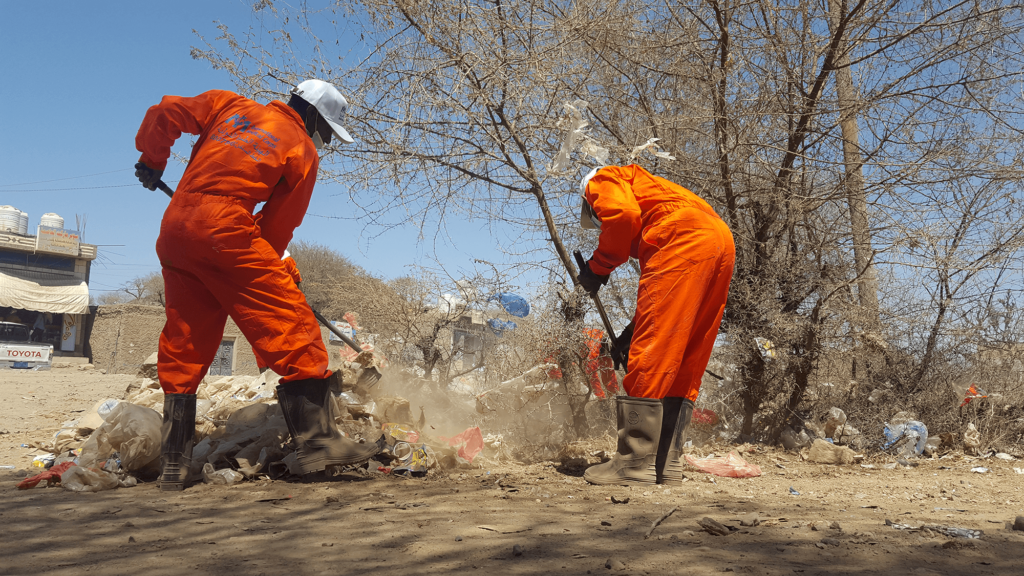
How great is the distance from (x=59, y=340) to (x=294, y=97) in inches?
1071

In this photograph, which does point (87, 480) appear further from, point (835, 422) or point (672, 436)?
point (835, 422)

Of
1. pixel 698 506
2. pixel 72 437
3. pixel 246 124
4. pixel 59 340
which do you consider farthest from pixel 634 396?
pixel 59 340

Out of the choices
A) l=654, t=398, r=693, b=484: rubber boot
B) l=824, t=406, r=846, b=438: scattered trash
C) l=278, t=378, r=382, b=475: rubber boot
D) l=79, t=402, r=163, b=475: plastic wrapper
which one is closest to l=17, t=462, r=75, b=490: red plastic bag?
l=79, t=402, r=163, b=475: plastic wrapper

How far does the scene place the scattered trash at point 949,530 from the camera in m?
2.09

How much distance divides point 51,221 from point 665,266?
30.2 metres

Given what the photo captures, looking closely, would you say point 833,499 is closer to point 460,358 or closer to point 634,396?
point 634,396

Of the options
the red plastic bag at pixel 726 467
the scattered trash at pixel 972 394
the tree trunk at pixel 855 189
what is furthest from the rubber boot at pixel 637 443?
the scattered trash at pixel 972 394

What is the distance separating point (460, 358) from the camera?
6.07 m

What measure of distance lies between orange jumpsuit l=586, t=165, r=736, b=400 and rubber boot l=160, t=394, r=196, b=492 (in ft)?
6.62

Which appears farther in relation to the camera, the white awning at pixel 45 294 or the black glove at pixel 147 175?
the white awning at pixel 45 294

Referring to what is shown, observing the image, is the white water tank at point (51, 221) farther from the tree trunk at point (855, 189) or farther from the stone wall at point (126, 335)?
the tree trunk at point (855, 189)

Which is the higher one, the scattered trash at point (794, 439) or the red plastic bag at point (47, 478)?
the scattered trash at point (794, 439)

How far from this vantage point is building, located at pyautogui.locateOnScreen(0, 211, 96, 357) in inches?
948

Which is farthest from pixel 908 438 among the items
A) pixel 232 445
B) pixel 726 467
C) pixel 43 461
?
pixel 43 461
